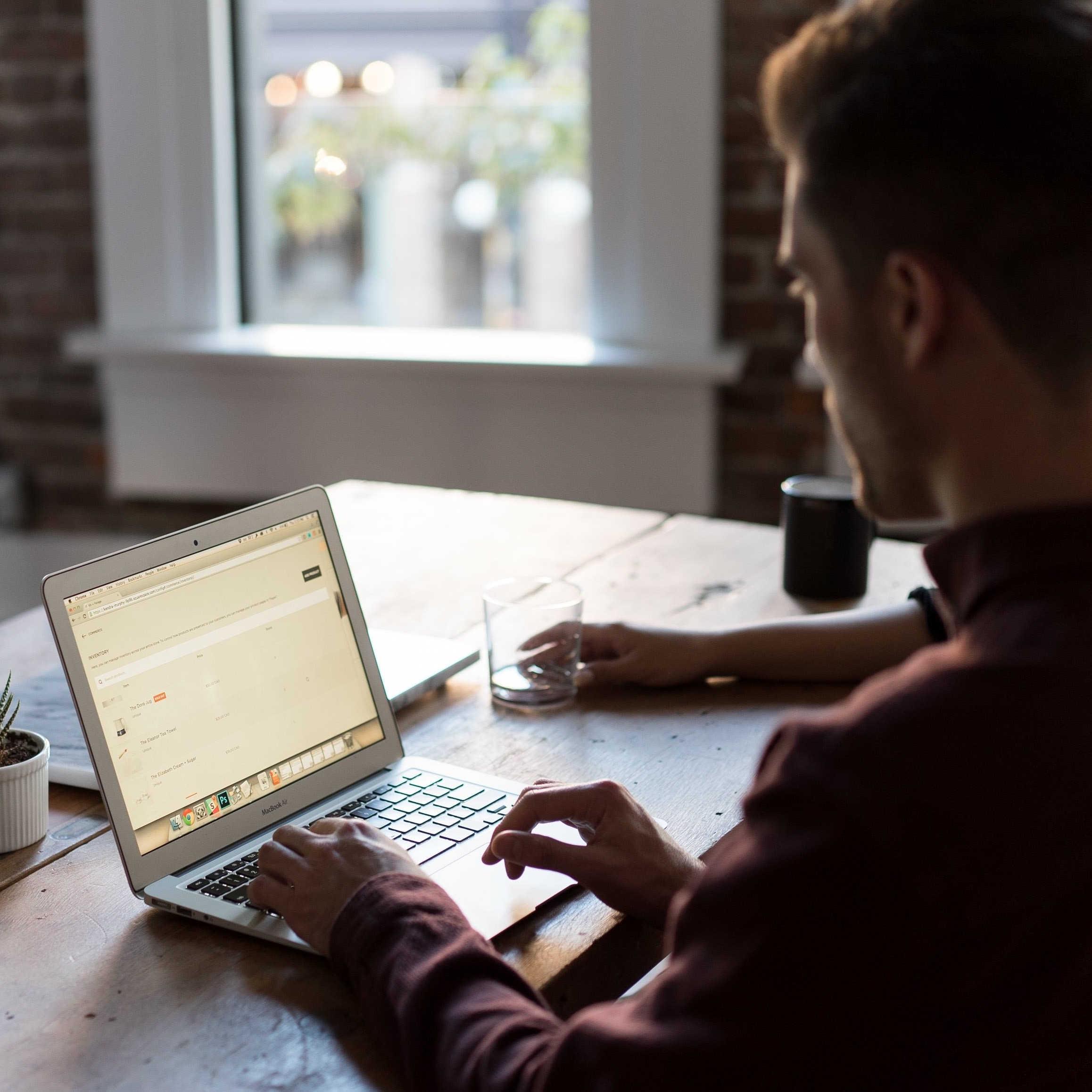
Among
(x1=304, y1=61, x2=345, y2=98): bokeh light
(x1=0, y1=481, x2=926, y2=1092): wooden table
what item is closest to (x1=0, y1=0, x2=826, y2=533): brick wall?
(x1=304, y1=61, x2=345, y2=98): bokeh light

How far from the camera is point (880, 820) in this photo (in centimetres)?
61

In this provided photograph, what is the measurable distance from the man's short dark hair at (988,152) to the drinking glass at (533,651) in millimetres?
728

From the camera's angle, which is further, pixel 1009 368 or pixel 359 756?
pixel 359 756

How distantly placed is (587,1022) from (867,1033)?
0.47 feet

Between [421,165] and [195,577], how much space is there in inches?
84.9

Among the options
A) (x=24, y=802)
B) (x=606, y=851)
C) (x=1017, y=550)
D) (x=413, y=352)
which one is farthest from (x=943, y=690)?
(x=413, y=352)

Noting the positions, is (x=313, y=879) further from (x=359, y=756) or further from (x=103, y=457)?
(x=103, y=457)

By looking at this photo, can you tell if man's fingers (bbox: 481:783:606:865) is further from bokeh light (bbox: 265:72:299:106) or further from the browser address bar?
bokeh light (bbox: 265:72:299:106)

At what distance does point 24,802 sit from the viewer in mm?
1049

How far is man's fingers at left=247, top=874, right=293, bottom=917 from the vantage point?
3.01ft

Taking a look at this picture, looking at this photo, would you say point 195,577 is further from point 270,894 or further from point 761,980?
point 761,980

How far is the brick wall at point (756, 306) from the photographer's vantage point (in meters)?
2.54

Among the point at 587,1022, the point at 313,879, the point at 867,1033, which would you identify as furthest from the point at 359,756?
the point at 867,1033

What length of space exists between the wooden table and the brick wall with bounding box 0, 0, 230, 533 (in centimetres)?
130
